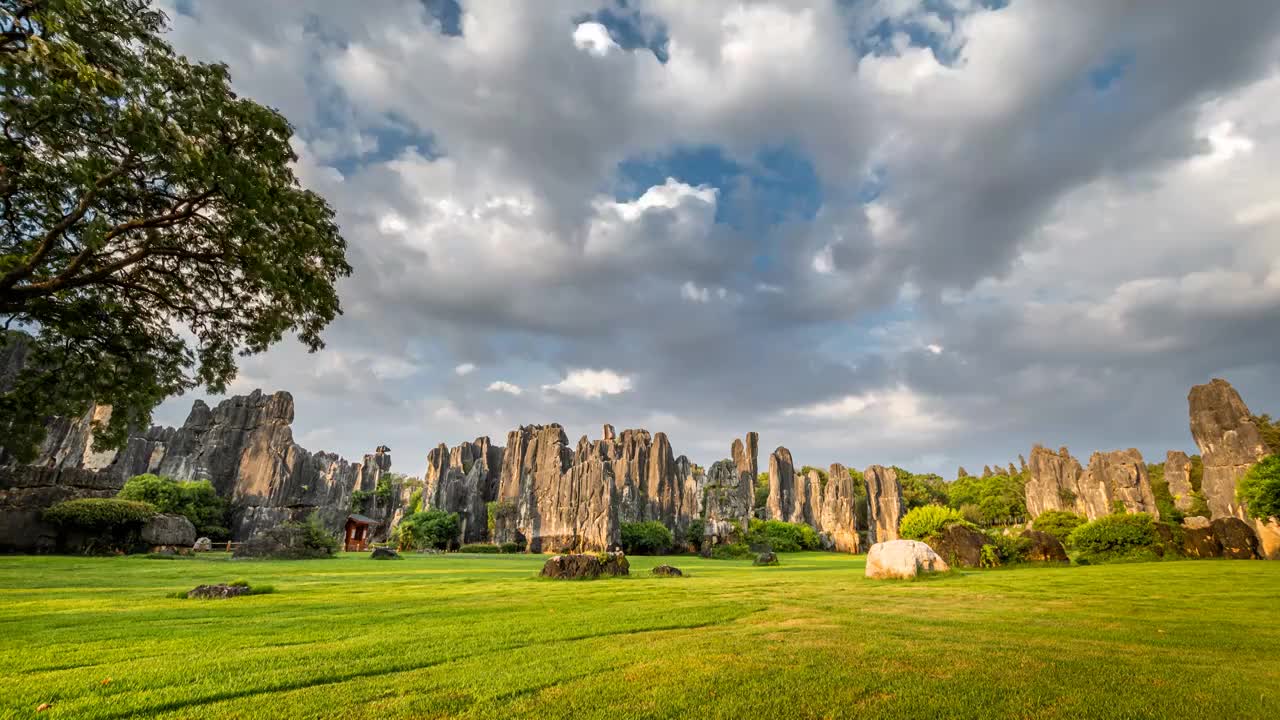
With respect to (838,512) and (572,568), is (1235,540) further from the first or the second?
(838,512)

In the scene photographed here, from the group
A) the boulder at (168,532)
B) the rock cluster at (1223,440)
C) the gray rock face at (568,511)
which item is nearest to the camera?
the boulder at (168,532)

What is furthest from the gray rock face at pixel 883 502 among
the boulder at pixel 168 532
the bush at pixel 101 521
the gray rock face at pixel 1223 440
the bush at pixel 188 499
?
the bush at pixel 188 499

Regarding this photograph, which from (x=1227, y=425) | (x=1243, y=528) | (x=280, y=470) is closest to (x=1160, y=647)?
(x=1243, y=528)

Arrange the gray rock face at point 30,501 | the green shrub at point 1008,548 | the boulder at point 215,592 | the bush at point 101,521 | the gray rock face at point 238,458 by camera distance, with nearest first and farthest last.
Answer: the boulder at point 215,592
the green shrub at point 1008,548
the gray rock face at point 30,501
the bush at point 101,521
the gray rock face at point 238,458

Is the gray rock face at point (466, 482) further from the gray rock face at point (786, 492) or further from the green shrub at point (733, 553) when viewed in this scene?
the gray rock face at point (786, 492)

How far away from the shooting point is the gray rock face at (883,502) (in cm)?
8931

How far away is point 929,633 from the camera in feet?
27.1

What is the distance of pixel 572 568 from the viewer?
68.1ft

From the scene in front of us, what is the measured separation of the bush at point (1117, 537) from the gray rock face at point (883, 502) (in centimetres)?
6426

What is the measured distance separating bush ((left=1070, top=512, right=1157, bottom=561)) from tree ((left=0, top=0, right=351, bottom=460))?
36381 millimetres

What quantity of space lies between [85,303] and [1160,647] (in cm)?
2242

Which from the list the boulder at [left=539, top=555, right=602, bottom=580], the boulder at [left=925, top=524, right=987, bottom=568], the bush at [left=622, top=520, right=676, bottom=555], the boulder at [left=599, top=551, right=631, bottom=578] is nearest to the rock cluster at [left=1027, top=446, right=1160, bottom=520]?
the boulder at [left=925, top=524, right=987, bottom=568]

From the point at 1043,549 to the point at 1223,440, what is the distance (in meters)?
30.6

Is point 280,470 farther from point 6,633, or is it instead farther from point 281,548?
point 6,633
